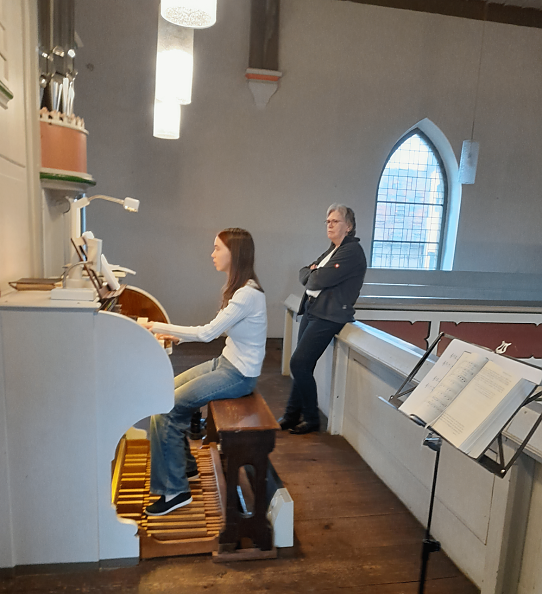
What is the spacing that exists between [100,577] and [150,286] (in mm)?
4592

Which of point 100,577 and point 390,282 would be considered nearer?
point 100,577

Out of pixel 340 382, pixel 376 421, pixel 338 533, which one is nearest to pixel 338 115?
pixel 340 382

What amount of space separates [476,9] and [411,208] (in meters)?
2.74

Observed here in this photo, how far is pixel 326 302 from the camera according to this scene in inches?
132

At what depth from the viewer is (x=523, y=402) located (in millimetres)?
1331

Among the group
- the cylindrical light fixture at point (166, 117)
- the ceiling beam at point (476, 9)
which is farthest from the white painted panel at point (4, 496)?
the ceiling beam at point (476, 9)

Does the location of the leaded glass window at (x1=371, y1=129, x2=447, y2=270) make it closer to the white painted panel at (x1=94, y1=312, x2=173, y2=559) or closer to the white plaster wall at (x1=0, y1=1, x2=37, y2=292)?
the white plaster wall at (x1=0, y1=1, x2=37, y2=292)

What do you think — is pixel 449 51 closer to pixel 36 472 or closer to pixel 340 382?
pixel 340 382

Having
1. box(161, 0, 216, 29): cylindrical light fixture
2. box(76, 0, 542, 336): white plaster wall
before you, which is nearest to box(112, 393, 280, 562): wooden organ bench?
box(161, 0, 216, 29): cylindrical light fixture

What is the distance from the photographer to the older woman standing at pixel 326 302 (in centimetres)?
325

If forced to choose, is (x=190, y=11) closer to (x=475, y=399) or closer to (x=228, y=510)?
(x=475, y=399)

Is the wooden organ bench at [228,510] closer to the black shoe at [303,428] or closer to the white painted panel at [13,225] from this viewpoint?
the black shoe at [303,428]

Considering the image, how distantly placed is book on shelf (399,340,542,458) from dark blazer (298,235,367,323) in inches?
63.6

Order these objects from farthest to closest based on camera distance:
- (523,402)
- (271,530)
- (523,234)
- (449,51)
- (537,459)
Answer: (523,234)
(449,51)
(271,530)
(537,459)
(523,402)
